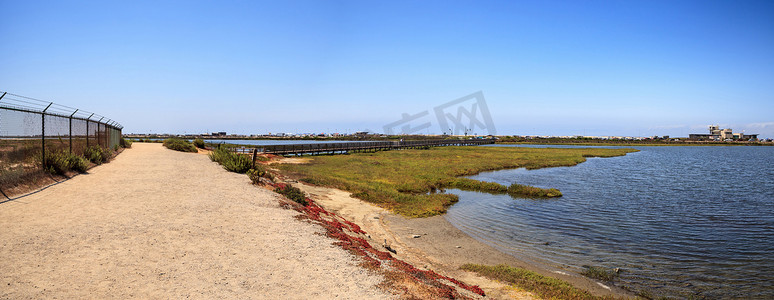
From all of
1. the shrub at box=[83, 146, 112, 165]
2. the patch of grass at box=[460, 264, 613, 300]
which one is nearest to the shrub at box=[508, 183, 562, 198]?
the patch of grass at box=[460, 264, 613, 300]

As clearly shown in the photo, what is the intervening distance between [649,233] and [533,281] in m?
9.24

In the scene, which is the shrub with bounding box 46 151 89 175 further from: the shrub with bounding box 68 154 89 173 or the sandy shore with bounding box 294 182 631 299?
the sandy shore with bounding box 294 182 631 299

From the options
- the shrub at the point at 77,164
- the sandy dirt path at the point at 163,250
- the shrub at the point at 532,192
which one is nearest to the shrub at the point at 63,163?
the shrub at the point at 77,164

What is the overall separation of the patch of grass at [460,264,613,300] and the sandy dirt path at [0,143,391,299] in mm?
3873

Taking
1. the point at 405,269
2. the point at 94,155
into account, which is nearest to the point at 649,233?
the point at 405,269

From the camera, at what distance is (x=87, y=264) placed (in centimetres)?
675

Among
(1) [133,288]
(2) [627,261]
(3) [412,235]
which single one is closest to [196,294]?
(1) [133,288]

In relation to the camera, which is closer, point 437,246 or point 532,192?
point 437,246

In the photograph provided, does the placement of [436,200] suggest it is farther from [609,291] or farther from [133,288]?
[133,288]

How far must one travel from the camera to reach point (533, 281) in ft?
30.0

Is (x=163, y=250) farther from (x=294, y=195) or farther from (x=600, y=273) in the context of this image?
(x=600, y=273)

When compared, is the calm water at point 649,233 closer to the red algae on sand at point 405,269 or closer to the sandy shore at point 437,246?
the sandy shore at point 437,246

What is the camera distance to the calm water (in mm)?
10391

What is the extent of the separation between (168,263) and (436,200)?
14.6 metres
